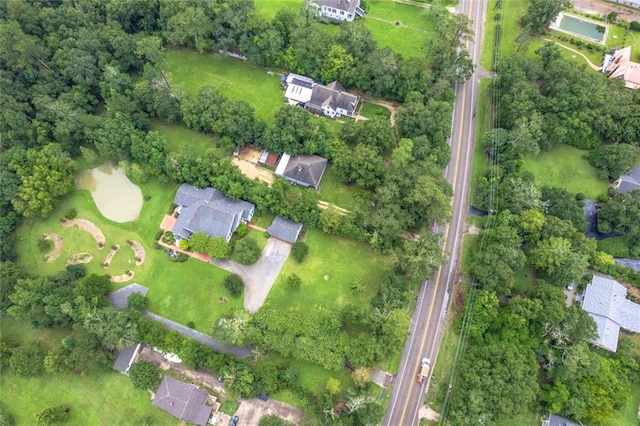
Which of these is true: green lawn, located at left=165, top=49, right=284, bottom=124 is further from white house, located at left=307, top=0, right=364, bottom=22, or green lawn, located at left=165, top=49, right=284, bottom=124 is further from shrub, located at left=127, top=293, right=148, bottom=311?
shrub, located at left=127, top=293, right=148, bottom=311

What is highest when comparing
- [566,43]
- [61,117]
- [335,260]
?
[566,43]

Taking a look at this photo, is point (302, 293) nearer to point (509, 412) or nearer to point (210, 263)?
point (210, 263)

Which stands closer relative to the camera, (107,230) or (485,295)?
(485,295)

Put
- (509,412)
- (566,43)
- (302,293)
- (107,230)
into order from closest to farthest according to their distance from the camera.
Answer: (509,412)
(302,293)
(107,230)
(566,43)

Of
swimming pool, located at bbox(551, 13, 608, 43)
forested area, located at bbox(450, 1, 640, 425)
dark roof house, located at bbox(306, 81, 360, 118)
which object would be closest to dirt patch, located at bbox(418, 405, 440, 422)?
forested area, located at bbox(450, 1, 640, 425)

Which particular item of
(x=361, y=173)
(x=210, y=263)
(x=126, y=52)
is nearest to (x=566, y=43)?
(x=361, y=173)
